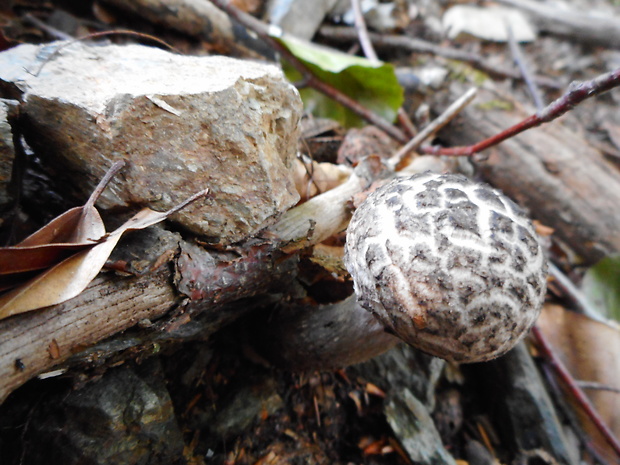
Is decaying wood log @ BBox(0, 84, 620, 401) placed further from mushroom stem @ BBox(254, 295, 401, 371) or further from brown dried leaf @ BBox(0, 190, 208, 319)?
mushroom stem @ BBox(254, 295, 401, 371)

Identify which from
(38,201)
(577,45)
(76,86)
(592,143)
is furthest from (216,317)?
(577,45)

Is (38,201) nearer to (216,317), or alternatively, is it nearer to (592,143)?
(216,317)

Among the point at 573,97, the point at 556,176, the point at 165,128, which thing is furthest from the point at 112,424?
the point at 556,176

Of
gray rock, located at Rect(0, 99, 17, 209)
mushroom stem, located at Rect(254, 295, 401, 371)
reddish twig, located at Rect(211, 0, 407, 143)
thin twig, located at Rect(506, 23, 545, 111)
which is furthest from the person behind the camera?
thin twig, located at Rect(506, 23, 545, 111)

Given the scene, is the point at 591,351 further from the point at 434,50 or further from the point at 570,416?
the point at 434,50

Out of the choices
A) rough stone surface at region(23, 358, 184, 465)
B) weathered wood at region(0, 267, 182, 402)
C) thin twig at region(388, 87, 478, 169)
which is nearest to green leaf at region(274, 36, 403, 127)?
thin twig at region(388, 87, 478, 169)

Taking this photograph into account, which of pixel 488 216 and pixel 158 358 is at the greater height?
pixel 488 216
